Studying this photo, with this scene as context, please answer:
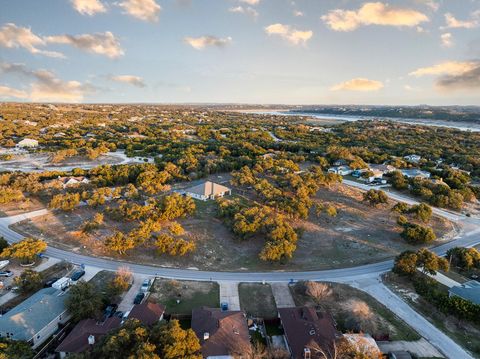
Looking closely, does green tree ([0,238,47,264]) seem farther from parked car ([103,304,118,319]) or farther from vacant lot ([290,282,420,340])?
vacant lot ([290,282,420,340])

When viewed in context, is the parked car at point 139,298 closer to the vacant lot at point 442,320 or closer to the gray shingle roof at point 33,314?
the gray shingle roof at point 33,314

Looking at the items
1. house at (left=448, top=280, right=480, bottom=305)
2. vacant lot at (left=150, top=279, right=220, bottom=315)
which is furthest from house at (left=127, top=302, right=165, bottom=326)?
house at (left=448, top=280, right=480, bottom=305)

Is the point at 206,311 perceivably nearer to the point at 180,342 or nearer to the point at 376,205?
the point at 180,342

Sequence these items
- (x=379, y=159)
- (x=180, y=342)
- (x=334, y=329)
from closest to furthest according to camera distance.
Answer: (x=180, y=342), (x=334, y=329), (x=379, y=159)

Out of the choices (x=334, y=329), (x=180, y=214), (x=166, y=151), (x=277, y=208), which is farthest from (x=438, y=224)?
(x=166, y=151)

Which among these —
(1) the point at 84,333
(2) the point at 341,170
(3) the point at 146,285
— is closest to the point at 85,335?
(1) the point at 84,333

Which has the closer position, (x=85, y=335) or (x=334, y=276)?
(x=85, y=335)

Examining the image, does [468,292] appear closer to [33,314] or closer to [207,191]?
[33,314]
